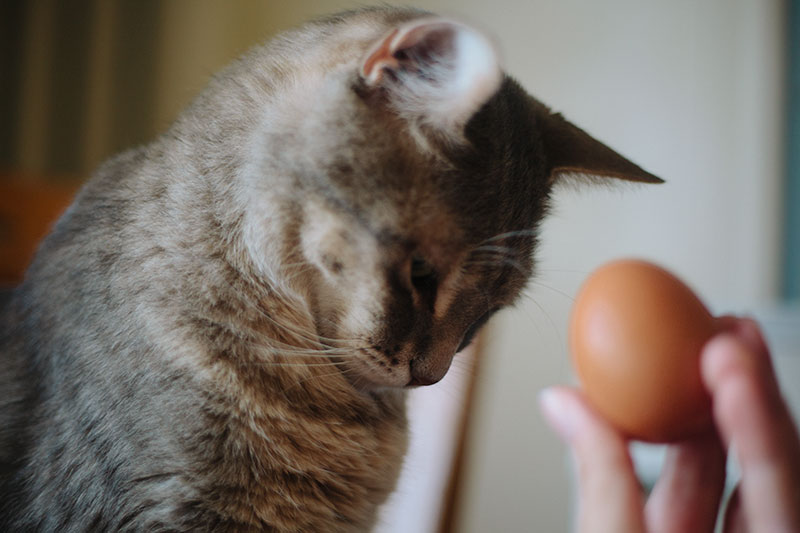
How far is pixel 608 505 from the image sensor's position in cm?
55

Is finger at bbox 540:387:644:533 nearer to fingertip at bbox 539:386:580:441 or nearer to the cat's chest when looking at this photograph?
fingertip at bbox 539:386:580:441

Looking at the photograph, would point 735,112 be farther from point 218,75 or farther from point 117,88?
point 117,88

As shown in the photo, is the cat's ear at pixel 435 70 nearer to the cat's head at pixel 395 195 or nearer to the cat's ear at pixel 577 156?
the cat's head at pixel 395 195

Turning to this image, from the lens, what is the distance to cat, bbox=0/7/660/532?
0.63 m

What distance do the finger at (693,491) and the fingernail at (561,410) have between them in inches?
5.0

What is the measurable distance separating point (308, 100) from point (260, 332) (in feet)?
0.84

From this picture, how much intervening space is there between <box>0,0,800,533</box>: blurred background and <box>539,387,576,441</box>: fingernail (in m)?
1.42

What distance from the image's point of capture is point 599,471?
1.88 feet

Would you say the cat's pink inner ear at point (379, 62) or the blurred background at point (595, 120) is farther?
the blurred background at point (595, 120)

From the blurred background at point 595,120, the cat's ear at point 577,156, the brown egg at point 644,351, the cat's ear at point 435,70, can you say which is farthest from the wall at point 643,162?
the cat's ear at point 435,70

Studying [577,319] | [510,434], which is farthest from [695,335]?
[510,434]

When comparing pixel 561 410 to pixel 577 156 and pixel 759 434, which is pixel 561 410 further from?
pixel 577 156

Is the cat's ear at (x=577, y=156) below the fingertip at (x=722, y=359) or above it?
above

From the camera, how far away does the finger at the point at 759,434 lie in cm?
48
